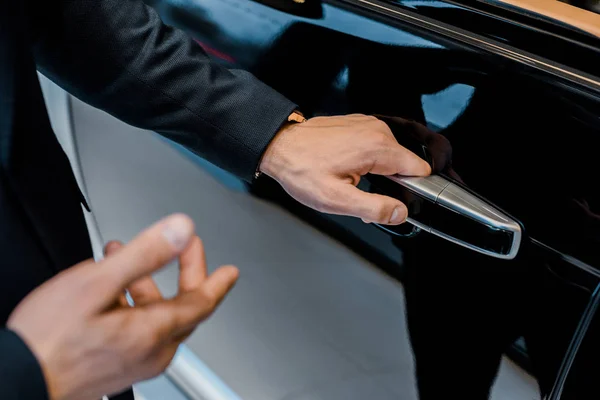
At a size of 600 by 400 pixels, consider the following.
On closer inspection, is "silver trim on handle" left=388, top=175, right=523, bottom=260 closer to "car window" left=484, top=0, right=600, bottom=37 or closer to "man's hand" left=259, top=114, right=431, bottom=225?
"man's hand" left=259, top=114, right=431, bottom=225

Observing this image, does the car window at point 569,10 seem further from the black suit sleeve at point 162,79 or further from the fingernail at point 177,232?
the fingernail at point 177,232

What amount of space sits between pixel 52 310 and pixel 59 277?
0.03 metres

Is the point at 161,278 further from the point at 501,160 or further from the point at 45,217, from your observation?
the point at 501,160

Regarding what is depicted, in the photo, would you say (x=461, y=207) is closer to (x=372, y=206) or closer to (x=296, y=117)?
(x=372, y=206)

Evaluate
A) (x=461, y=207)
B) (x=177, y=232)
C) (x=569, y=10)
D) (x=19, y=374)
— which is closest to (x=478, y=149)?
(x=461, y=207)

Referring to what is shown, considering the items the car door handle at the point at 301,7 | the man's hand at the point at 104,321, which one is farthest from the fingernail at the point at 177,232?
the car door handle at the point at 301,7

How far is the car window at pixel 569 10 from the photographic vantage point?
1.94 ft

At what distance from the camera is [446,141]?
23.2 inches

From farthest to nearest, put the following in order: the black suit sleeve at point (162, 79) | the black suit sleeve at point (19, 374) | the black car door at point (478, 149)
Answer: the black suit sleeve at point (162, 79), the black car door at point (478, 149), the black suit sleeve at point (19, 374)

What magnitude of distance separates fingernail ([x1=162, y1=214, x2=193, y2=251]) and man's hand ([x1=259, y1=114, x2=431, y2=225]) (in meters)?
0.23

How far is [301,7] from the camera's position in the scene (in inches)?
27.5

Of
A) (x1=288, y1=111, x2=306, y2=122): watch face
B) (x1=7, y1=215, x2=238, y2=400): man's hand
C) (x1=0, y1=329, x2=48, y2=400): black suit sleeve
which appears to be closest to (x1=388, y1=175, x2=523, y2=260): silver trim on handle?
(x1=288, y1=111, x2=306, y2=122): watch face

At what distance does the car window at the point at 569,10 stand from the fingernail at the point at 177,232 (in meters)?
0.43

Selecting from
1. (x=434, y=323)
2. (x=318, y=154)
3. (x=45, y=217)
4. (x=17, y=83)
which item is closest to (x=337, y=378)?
(x=434, y=323)
